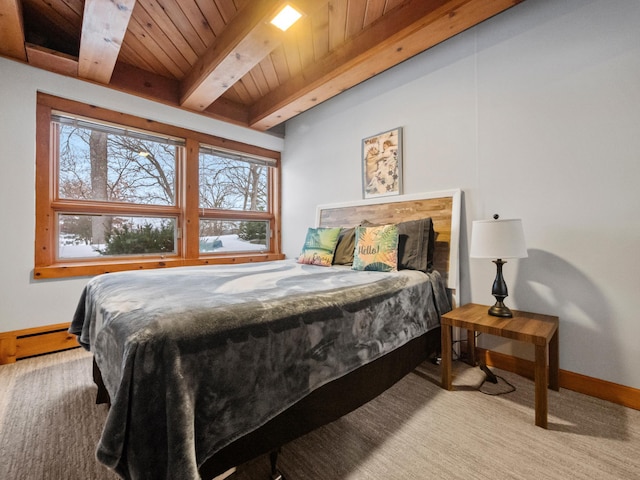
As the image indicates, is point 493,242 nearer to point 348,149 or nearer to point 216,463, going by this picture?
point 216,463

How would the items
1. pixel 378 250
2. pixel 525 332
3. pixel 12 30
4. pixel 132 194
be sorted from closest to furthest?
pixel 525 332 < pixel 12 30 < pixel 378 250 < pixel 132 194

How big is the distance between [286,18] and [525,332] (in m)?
2.40

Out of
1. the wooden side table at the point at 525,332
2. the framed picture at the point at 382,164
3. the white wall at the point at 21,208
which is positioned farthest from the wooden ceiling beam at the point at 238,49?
the wooden side table at the point at 525,332

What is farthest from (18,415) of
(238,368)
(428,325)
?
(428,325)

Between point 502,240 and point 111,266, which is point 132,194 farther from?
point 502,240

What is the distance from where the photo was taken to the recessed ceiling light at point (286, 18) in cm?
185

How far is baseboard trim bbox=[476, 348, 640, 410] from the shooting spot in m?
1.67

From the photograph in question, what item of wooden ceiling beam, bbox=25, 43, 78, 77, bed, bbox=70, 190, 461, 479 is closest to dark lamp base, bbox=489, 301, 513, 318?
bed, bbox=70, 190, 461, 479

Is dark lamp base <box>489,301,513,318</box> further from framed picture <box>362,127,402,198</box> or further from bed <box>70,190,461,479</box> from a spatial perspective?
framed picture <box>362,127,402,198</box>

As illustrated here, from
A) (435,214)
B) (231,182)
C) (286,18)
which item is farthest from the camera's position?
(231,182)

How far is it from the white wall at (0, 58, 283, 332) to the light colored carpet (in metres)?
0.69

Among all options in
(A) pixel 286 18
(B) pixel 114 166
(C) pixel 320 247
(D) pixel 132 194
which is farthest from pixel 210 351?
(B) pixel 114 166

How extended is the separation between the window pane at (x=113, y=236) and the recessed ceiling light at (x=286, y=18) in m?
2.31

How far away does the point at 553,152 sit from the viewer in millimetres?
1929
